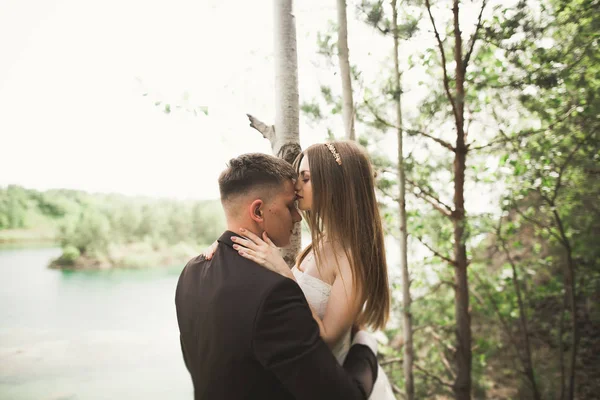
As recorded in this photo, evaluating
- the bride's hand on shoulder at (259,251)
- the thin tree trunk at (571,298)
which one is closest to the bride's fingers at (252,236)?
the bride's hand on shoulder at (259,251)

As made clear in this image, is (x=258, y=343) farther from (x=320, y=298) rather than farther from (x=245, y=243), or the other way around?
(x=320, y=298)

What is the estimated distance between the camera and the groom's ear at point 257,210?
4.15ft

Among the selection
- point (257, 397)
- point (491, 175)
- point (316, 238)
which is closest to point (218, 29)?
point (316, 238)

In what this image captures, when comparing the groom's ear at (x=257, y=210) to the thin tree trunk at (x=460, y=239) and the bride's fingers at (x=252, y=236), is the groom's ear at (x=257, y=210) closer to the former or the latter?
the bride's fingers at (x=252, y=236)

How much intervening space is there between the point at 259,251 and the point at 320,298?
456 millimetres

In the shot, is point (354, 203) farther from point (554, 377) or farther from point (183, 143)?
point (554, 377)

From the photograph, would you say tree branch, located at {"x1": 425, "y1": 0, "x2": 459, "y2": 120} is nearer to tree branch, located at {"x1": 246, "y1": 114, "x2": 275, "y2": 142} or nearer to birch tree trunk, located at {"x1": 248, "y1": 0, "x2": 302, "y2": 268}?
birch tree trunk, located at {"x1": 248, "y1": 0, "x2": 302, "y2": 268}

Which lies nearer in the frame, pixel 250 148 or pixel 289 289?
pixel 289 289

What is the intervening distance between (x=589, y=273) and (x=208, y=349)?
5151mm

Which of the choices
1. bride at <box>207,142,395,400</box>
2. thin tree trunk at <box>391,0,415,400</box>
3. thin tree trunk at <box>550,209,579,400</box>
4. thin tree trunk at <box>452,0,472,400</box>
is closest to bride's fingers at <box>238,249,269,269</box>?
bride at <box>207,142,395,400</box>

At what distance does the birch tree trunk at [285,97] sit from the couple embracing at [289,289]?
160 mm

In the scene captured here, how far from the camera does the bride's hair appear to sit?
1481 millimetres

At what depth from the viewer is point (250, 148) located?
2.67 meters

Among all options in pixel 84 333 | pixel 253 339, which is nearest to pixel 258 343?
pixel 253 339
